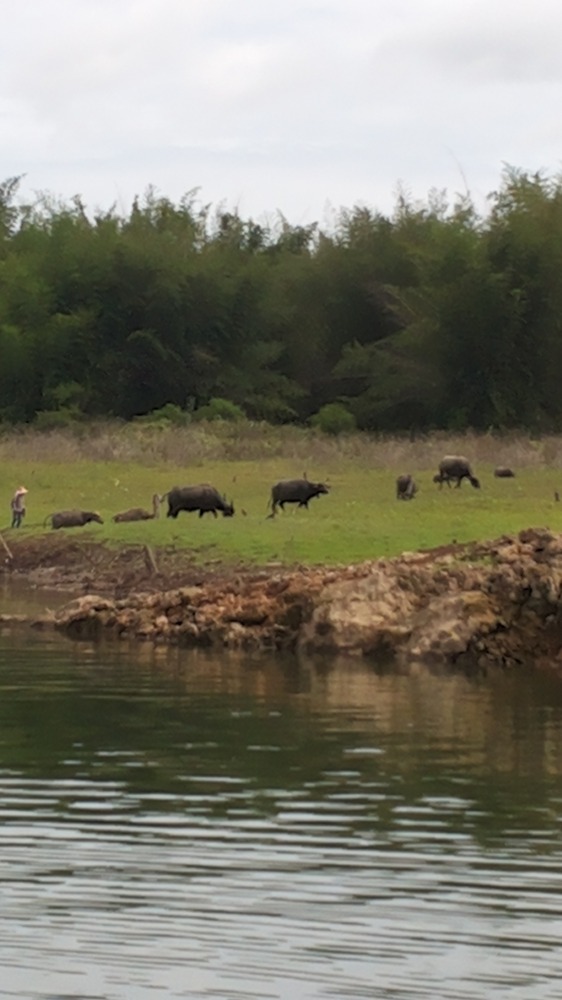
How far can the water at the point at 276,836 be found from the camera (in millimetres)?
11148

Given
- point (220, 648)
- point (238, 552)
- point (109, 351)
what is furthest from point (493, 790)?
point (109, 351)

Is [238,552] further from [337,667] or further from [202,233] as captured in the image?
[202,233]

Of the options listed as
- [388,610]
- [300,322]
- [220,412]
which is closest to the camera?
[388,610]

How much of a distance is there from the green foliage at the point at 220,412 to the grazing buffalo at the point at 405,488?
21.6 meters

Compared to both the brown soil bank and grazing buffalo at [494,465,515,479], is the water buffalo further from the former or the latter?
grazing buffalo at [494,465,515,479]

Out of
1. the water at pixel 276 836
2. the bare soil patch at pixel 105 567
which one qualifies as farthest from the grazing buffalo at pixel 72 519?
the water at pixel 276 836

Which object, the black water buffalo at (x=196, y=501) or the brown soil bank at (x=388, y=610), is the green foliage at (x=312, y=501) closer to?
the black water buffalo at (x=196, y=501)

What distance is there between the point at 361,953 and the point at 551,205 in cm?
5773

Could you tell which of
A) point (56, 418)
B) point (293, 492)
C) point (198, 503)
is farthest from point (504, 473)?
point (56, 418)

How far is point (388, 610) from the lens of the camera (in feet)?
88.4

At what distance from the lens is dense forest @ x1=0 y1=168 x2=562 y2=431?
65.5m

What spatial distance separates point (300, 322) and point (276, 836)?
62482 millimetres

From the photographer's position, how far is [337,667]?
84.4ft

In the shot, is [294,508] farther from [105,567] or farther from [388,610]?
[388,610]
